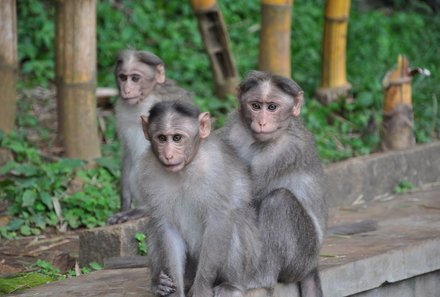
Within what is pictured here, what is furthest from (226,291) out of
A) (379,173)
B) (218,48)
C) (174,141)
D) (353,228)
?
(218,48)

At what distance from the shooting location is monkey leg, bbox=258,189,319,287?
5949 millimetres

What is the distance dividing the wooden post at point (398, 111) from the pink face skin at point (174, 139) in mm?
4455

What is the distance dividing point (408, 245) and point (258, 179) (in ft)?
4.67

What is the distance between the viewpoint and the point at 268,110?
6250 mm

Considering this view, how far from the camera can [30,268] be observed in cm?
741

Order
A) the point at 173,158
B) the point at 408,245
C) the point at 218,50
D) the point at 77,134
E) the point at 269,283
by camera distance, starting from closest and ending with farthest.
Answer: the point at 173,158 < the point at 269,283 < the point at 408,245 < the point at 77,134 < the point at 218,50

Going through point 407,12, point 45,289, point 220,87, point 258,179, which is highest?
point 407,12

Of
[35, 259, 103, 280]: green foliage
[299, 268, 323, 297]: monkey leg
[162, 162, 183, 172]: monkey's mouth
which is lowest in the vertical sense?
[299, 268, 323, 297]: monkey leg

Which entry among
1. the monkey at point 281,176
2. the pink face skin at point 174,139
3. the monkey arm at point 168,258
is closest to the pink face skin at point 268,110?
the monkey at point 281,176

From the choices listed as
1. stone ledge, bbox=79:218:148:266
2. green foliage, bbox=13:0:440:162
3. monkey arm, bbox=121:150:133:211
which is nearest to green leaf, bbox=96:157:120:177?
green foliage, bbox=13:0:440:162

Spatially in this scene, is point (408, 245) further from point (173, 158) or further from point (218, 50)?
point (218, 50)

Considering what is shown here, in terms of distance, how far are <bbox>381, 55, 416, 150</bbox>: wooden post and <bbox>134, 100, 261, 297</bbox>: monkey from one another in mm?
4198

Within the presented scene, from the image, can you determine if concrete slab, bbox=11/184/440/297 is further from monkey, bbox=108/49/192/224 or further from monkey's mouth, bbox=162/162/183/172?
monkey, bbox=108/49/192/224

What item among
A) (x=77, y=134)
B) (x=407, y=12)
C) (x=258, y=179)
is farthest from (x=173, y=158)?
(x=407, y=12)
